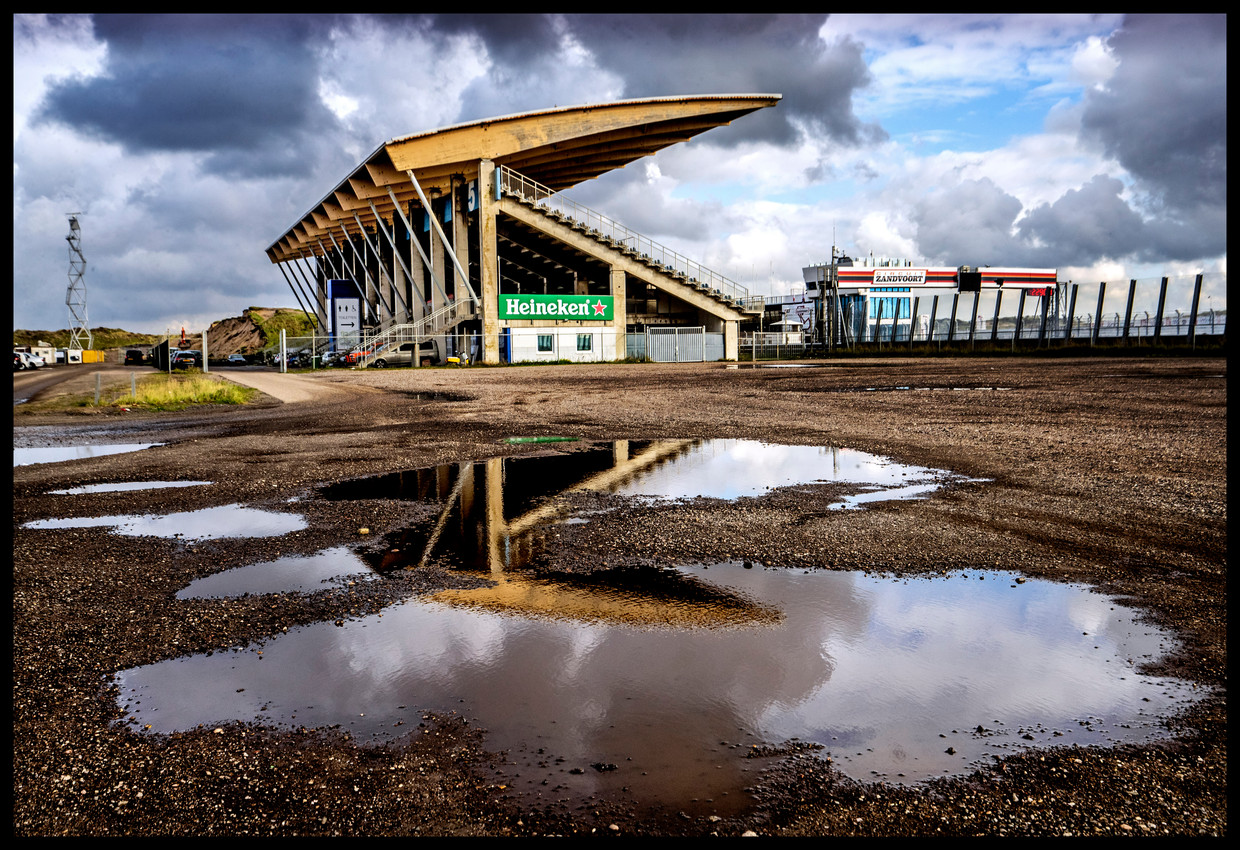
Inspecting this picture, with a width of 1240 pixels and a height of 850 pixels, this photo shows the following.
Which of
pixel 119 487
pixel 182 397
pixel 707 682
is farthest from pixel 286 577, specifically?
pixel 182 397

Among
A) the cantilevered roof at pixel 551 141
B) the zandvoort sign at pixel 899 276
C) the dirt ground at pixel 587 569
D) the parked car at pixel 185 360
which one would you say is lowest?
the parked car at pixel 185 360

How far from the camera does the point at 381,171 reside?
51.4 meters

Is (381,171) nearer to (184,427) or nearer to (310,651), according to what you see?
(184,427)

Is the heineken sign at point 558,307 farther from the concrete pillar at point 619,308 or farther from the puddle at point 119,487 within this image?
the puddle at point 119,487

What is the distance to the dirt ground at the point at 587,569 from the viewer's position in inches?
113

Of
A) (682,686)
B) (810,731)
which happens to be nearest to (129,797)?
(682,686)

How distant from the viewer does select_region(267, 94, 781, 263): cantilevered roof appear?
160 ft

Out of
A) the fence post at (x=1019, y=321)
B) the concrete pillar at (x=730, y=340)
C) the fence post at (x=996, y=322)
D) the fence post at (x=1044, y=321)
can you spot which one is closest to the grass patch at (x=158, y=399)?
the concrete pillar at (x=730, y=340)

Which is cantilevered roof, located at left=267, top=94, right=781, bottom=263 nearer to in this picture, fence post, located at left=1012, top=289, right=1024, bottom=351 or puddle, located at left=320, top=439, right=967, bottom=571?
fence post, located at left=1012, top=289, right=1024, bottom=351

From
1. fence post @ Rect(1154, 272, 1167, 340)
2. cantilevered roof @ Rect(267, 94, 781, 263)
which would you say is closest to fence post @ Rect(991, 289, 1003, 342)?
fence post @ Rect(1154, 272, 1167, 340)

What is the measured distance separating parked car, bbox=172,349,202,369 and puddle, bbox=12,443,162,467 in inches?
1585

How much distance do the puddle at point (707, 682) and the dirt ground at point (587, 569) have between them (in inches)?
5.5

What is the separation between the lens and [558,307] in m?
52.8

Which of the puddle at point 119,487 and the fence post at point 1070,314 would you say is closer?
the puddle at point 119,487
